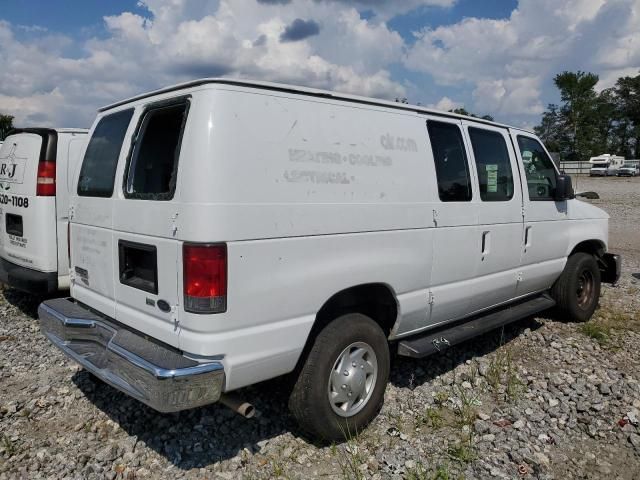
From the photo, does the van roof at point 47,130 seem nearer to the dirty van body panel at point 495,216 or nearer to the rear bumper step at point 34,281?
the rear bumper step at point 34,281

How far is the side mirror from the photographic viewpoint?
18.2 feet

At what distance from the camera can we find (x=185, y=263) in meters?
2.92

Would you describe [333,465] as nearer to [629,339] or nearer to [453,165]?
[453,165]

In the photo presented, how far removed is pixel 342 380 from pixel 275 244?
112cm

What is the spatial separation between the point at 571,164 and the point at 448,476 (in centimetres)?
6454

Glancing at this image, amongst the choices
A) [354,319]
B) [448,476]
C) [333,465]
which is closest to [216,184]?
[354,319]

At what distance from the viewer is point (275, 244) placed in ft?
10.2

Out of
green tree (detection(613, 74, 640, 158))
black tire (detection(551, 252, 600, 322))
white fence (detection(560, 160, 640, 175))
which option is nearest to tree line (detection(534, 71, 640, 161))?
green tree (detection(613, 74, 640, 158))

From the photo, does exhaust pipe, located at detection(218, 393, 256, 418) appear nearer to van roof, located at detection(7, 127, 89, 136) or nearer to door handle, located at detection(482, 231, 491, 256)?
door handle, located at detection(482, 231, 491, 256)

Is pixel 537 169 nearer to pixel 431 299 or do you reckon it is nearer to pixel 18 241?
pixel 431 299

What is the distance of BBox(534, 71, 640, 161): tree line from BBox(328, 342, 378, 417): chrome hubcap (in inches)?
2998

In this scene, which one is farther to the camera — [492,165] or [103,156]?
[492,165]

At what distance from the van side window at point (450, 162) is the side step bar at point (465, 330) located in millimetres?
1119

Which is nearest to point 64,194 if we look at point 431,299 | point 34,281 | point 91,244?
point 34,281
